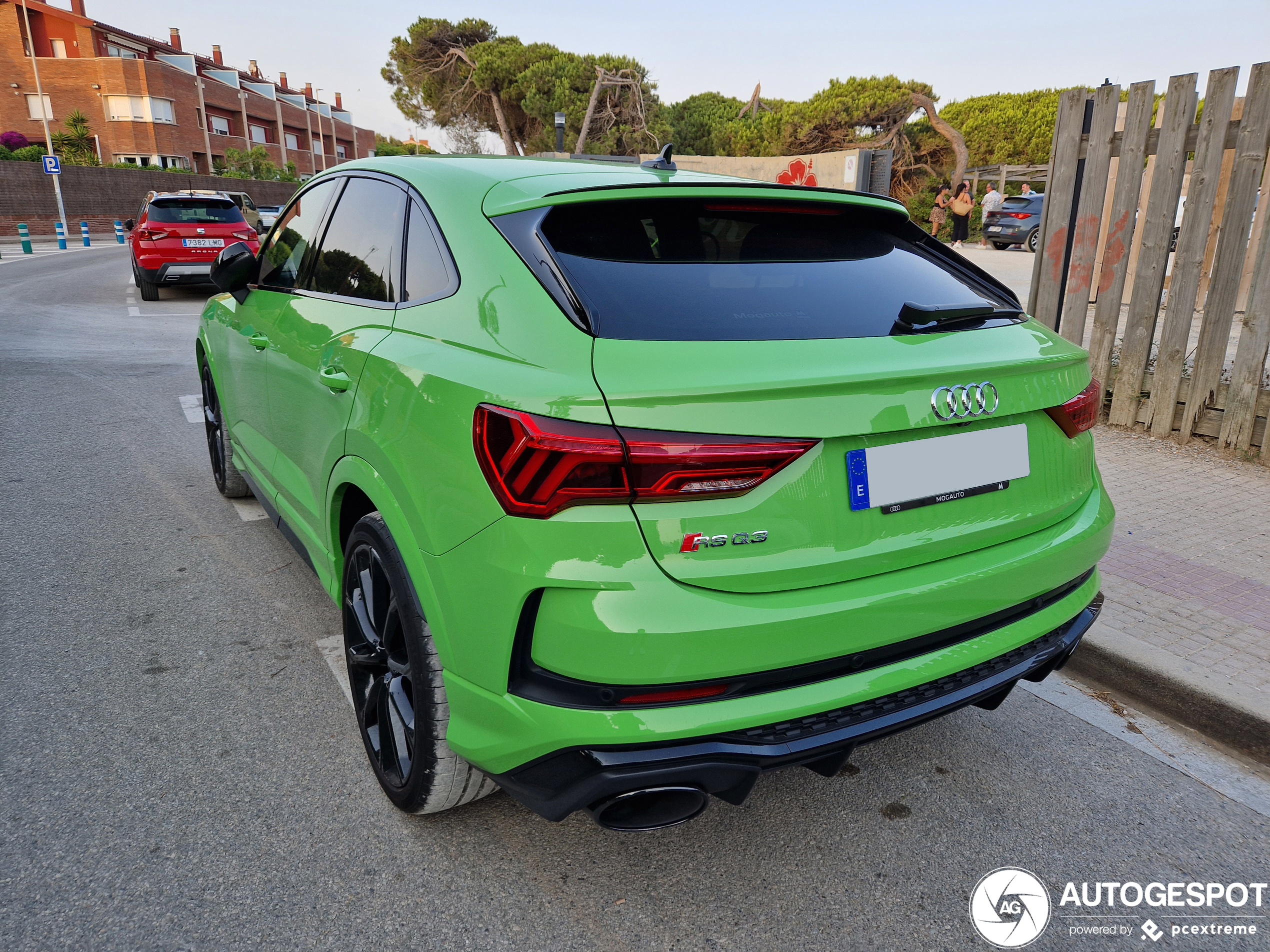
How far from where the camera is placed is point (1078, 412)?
2.22 metres

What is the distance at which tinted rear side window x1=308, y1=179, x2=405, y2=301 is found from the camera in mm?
2547

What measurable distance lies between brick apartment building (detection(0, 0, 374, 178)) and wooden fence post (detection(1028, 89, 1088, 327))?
1850 inches

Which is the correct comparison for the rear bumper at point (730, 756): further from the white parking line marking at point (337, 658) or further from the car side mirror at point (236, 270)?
the car side mirror at point (236, 270)

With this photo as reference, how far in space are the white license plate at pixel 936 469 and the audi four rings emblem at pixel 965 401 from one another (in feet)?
0.16

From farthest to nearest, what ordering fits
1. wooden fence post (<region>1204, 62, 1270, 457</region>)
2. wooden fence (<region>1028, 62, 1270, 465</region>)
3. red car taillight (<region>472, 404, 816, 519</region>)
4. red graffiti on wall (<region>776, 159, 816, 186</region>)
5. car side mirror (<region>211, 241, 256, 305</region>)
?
1. red graffiti on wall (<region>776, 159, 816, 186</region>)
2. wooden fence (<region>1028, 62, 1270, 465</region>)
3. wooden fence post (<region>1204, 62, 1270, 457</region>)
4. car side mirror (<region>211, 241, 256, 305</region>)
5. red car taillight (<region>472, 404, 816, 519</region>)

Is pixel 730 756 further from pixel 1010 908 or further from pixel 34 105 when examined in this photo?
pixel 34 105

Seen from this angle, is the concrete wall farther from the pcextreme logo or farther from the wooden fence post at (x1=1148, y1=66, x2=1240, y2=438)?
the pcextreme logo

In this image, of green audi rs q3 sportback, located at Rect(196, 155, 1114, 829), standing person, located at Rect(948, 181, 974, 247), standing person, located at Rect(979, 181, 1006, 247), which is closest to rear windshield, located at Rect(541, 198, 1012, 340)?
green audi rs q3 sportback, located at Rect(196, 155, 1114, 829)

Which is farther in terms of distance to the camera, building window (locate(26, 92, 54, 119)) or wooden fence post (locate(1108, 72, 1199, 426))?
building window (locate(26, 92, 54, 119))

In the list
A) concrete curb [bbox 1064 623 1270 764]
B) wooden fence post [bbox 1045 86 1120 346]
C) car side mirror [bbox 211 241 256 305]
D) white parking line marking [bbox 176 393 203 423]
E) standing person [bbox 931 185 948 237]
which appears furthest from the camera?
standing person [bbox 931 185 948 237]

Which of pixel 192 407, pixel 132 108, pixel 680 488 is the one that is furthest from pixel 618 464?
pixel 132 108

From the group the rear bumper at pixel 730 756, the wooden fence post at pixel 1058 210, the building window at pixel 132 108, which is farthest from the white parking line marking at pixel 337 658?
the building window at pixel 132 108

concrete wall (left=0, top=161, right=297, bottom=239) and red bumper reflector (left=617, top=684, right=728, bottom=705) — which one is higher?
concrete wall (left=0, top=161, right=297, bottom=239)

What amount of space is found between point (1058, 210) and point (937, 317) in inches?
199
